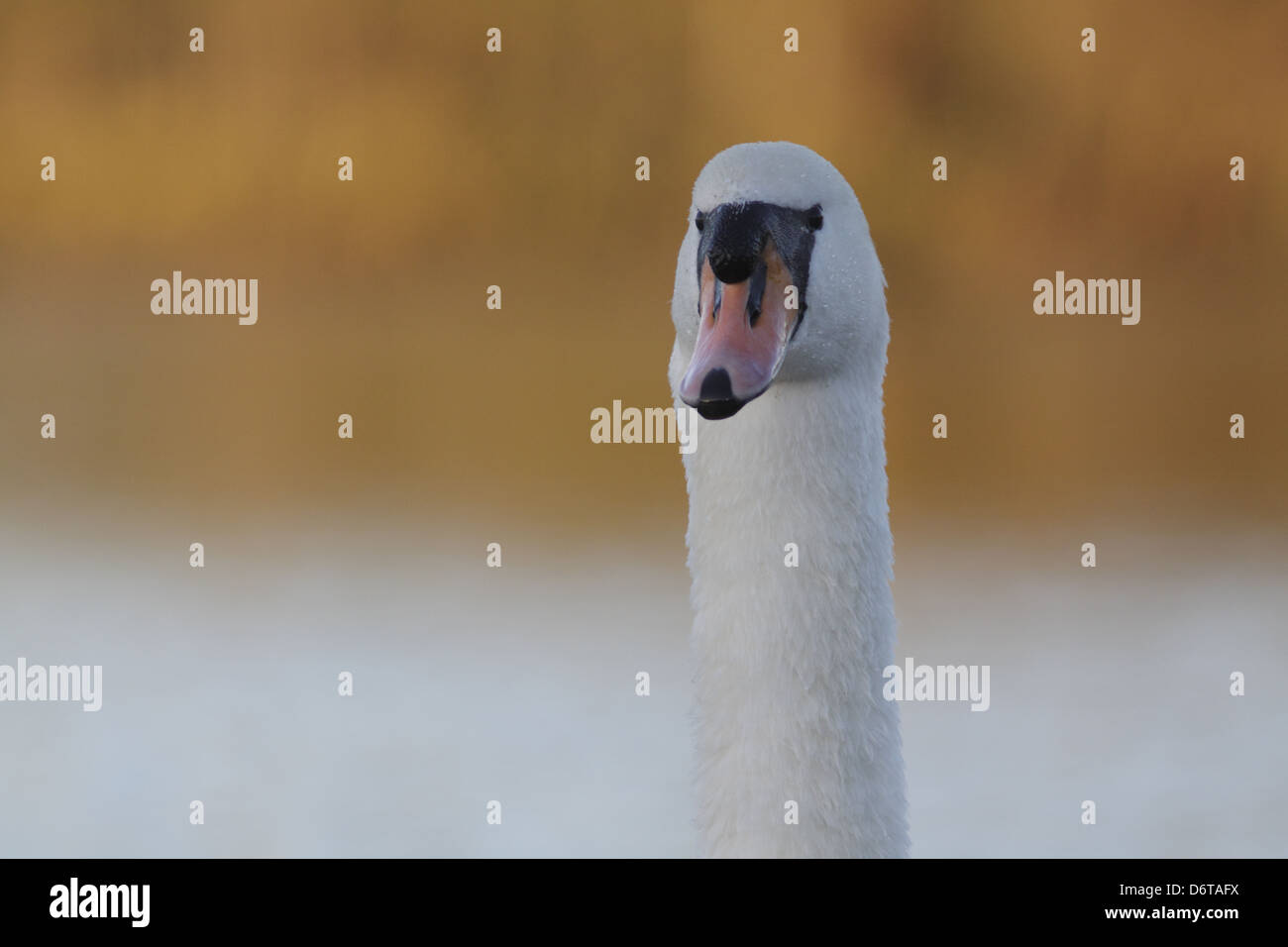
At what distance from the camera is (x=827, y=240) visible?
5.83 feet

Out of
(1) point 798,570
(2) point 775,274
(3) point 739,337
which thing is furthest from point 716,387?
(1) point 798,570

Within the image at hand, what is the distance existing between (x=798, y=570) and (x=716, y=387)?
37 centimetres

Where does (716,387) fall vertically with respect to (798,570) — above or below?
Result: above

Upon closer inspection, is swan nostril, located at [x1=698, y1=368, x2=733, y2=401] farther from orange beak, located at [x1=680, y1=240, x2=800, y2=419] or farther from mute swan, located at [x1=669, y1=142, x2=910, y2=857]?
mute swan, located at [x1=669, y1=142, x2=910, y2=857]

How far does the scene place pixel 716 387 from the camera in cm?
149

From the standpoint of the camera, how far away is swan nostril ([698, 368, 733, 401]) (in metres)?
1.48

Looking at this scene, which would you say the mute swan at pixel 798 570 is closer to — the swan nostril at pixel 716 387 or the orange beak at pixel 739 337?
the orange beak at pixel 739 337

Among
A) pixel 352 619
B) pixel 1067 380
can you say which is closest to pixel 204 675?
pixel 352 619

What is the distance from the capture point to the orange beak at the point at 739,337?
4.89 ft

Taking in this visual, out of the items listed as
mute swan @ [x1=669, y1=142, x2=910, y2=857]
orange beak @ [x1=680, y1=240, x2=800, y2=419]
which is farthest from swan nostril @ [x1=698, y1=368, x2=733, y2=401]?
mute swan @ [x1=669, y1=142, x2=910, y2=857]

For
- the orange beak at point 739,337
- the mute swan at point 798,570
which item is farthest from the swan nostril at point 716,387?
the mute swan at point 798,570

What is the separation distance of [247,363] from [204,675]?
7.30 ft

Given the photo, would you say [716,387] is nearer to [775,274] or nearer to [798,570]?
[775,274]

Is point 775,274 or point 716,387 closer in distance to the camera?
point 716,387
